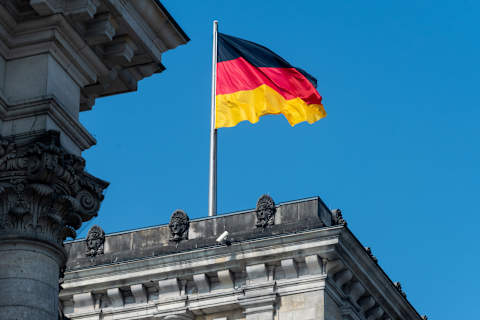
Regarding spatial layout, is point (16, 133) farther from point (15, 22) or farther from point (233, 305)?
point (233, 305)

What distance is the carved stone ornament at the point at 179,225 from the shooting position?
1718 inches

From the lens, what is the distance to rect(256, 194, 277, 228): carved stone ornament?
139 ft

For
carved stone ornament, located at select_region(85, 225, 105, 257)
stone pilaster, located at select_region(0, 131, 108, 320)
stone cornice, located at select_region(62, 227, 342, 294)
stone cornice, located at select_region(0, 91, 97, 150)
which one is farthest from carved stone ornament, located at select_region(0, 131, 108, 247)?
carved stone ornament, located at select_region(85, 225, 105, 257)

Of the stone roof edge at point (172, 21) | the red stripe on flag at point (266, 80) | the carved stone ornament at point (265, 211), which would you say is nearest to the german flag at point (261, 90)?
the red stripe on flag at point (266, 80)

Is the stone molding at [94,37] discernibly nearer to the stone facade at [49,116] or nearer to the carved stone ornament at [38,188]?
the stone facade at [49,116]

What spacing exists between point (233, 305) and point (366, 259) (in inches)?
184

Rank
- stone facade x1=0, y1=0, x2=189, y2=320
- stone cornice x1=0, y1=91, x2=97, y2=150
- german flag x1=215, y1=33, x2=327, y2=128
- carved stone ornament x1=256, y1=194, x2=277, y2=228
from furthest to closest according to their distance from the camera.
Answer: german flag x1=215, y1=33, x2=327, y2=128, carved stone ornament x1=256, y1=194, x2=277, y2=228, stone cornice x1=0, y1=91, x2=97, y2=150, stone facade x1=0, y1=0, x2=189, y2=320

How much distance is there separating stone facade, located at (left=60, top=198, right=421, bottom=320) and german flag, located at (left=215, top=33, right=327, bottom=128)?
5724 mm

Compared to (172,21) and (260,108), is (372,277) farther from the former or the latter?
(172,21)

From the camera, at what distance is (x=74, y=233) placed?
65.6 feet

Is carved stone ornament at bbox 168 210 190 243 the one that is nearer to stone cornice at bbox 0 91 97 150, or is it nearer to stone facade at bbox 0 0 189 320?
stone facade at bbox 0 0 189 320

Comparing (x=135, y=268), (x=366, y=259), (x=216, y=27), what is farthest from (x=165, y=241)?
(x=216, y=27)

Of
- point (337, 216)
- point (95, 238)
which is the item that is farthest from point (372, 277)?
point (95, 238)

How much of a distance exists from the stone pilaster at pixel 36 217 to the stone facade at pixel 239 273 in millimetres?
21687
